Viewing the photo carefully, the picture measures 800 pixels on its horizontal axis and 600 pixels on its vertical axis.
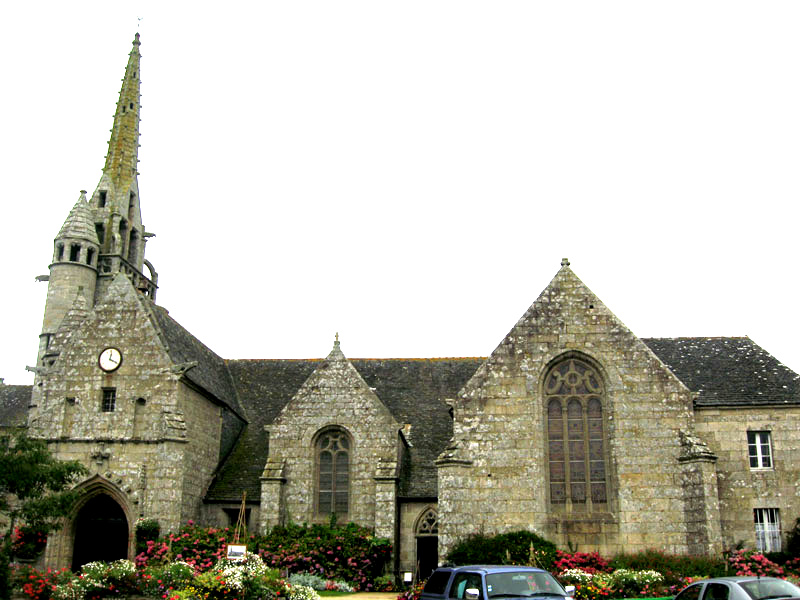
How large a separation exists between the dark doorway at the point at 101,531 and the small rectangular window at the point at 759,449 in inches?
736

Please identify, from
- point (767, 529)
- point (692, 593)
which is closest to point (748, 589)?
point (692, 593)

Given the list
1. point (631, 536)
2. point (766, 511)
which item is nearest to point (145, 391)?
point (631, 536)

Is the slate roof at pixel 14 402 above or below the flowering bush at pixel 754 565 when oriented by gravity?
above

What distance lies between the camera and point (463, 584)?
1241 centimetres

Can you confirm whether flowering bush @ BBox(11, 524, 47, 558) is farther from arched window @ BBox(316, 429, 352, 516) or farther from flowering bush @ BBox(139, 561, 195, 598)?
arched window @ BBox(316, 429, 352, 516)

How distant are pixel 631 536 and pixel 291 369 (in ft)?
50.6

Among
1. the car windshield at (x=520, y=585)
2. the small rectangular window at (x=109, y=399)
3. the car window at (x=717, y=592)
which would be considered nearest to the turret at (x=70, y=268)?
the small rectangular window at (x=109, y=399)

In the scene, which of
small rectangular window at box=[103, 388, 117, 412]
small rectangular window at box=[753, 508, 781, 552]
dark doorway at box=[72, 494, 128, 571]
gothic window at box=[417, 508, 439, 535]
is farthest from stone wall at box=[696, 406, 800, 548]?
dark doorway at box=[72, 494, 128, 571]

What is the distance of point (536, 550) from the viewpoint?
19.8 metres

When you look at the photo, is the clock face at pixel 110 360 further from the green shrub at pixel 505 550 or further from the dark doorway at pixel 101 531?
the green shrub at pixel 505 550

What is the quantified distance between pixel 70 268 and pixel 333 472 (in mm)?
19894

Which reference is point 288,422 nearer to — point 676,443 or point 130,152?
point 676,443

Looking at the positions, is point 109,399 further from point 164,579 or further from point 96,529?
point 164,579

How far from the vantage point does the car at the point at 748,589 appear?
36.6ft
